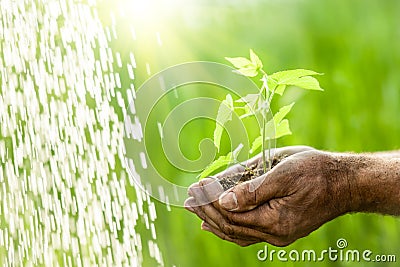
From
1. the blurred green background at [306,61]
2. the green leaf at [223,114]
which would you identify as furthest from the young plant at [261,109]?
the blurred green background at [306,61]

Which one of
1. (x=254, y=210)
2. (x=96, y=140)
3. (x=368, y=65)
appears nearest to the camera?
(x=254, y=210)

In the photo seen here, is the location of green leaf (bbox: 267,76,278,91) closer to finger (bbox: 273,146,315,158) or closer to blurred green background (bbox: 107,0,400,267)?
finger (bbox: 273,146,315,158)

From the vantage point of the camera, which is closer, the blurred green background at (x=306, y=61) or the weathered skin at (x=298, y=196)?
the weathered skin at (x=298, y=196)

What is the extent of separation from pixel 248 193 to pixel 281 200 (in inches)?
→ 2.5

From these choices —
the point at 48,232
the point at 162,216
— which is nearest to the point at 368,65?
the point at 162,216

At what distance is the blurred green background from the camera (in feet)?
4.81

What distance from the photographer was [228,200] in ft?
2.97

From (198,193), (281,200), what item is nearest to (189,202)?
(198,193)

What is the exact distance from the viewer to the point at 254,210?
0.94 meters

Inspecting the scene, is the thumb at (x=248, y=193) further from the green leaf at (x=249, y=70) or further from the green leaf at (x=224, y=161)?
the green leaf at (x=249, y=70)

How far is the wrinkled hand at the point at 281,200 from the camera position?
909mm

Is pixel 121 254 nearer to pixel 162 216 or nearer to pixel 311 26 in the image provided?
pixel 162 216

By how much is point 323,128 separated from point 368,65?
6.8 inches

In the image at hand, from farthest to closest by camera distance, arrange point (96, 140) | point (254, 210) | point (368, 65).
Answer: point (96, 140)
point (368, 65)
point (254, 210)
